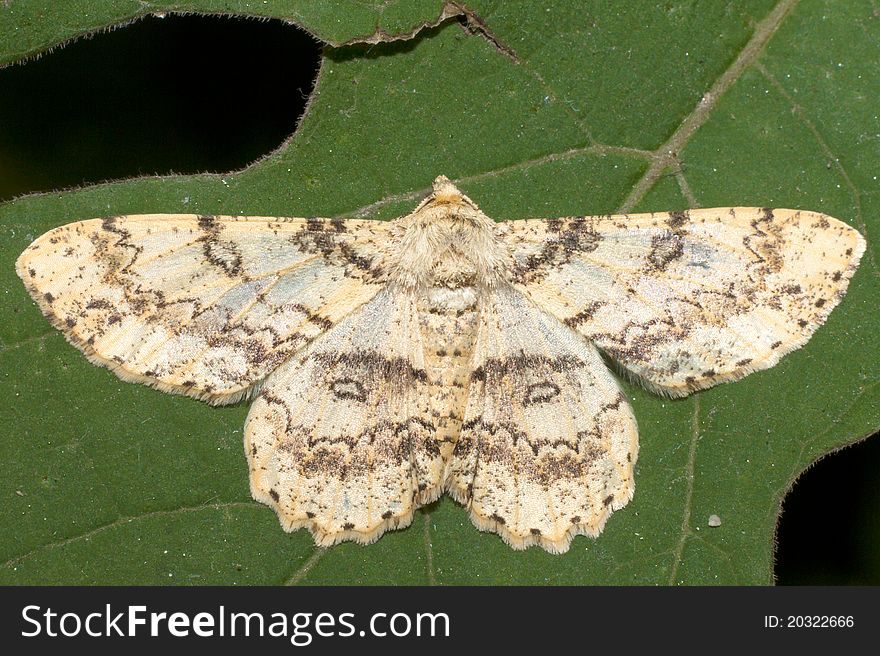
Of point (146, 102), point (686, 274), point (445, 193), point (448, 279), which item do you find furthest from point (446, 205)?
point (146, 102)

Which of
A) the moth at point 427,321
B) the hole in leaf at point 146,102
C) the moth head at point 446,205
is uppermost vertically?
the hole in leaf at point 146,102

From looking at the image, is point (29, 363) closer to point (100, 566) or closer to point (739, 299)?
point (100, 566)

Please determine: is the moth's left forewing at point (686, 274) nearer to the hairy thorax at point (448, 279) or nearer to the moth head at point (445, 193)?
the hairy thorax at point (448, 279)

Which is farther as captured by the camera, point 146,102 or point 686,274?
point 146,102

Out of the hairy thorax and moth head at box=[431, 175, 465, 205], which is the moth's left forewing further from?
moth head at box=[431, 175, 465, 205]

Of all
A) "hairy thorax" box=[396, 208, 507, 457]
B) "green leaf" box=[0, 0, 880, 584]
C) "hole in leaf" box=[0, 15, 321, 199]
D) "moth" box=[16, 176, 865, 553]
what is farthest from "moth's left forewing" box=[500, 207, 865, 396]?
"hole in leaf" box=[0, 15, 321, 199]

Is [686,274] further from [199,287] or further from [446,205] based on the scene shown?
[199,287]

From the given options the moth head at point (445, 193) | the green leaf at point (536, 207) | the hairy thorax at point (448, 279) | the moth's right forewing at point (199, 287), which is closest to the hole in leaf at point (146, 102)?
the green leaf at point (536, 207)
